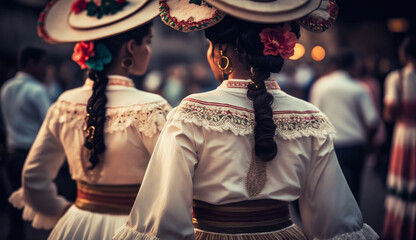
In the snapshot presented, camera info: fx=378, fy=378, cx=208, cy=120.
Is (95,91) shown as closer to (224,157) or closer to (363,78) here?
(224,157)

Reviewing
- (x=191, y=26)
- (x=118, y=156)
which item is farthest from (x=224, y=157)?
(x=118, y=156)

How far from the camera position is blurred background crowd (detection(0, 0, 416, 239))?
6512 millimetres

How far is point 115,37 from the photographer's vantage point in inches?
90.6

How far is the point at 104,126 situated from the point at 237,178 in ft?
2.93

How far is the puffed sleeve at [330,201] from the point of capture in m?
1.81

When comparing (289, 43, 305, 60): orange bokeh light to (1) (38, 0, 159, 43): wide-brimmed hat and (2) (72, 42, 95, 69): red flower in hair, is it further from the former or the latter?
(2) (72, 42, 95, 69): red flower in hair

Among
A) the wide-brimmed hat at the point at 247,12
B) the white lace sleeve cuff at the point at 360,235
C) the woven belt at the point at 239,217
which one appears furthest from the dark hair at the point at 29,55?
the white lace sleeve cuff at the point at 360,235

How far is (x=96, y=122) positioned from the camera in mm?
2125

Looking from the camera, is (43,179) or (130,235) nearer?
(130,235)

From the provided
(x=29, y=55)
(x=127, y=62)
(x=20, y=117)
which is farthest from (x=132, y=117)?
(x=29, y=55)

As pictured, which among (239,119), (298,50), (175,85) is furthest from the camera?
(175,85)

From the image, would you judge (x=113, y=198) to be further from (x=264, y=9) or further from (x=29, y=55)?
(x=29, y=55)

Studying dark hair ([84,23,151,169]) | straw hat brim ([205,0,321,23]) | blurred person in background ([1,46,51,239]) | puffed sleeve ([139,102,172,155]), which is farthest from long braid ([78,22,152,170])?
blurred person in background ([1,46,51,239])

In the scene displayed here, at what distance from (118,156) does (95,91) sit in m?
0.42
